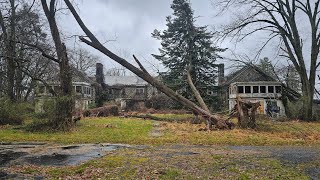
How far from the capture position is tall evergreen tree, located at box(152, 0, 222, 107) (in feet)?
155

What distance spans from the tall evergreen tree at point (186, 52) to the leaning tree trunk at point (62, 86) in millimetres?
26693

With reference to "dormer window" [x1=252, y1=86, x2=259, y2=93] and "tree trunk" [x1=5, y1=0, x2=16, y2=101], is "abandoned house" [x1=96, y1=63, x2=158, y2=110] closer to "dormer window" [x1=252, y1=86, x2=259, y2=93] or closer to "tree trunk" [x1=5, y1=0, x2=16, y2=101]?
"dormer window" [x1=252, y1=86, x2=259, y2=93]

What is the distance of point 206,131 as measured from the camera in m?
19.2

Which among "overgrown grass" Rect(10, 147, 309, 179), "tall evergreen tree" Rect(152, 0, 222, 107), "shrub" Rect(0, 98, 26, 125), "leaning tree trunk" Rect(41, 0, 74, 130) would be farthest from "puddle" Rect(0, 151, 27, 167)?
"tall evergreen tree" Rect(152, 0, 222, 107)

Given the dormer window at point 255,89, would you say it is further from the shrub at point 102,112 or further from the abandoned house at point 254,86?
the shrub at point 102,112

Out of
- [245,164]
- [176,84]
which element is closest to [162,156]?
[245,164]

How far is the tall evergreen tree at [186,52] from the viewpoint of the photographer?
4719cm

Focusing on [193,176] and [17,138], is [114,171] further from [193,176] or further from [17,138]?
[17,138]

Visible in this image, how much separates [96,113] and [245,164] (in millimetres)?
29300

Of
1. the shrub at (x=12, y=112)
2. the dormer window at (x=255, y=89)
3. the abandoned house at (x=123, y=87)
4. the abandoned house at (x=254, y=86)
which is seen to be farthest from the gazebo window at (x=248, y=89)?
the shrub at (x=12, y=112)

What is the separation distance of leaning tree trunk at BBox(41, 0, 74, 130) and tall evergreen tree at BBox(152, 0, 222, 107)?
26693mm

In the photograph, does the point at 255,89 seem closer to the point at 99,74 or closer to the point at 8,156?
the point at 99,74

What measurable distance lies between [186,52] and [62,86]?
3002 centimetres

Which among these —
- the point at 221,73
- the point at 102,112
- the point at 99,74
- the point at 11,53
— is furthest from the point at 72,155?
the point at 99,74
